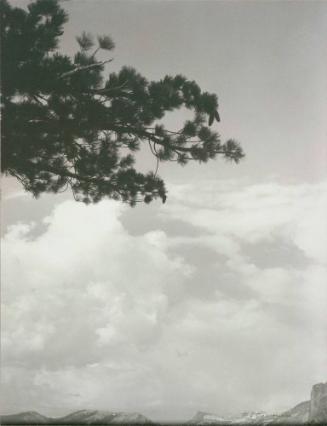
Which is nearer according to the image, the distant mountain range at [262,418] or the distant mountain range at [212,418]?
the distant mountain range at [212,418]

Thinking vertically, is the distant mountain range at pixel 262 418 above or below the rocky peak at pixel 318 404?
below

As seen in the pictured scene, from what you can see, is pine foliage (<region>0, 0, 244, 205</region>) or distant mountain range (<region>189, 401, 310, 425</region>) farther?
distant mountain range (<region>189, 401, 310, 425</region>)

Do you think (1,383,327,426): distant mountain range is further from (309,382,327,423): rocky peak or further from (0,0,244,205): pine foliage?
(0,0,244,205): pine foliage

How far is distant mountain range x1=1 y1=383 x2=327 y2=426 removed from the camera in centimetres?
446

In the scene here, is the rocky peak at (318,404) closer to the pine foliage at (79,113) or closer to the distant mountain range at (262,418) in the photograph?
the distant mountain range at (262,418)

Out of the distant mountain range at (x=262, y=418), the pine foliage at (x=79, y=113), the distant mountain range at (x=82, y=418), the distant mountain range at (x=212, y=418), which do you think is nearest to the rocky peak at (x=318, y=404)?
the distant mountain range at (x=212, y=418)

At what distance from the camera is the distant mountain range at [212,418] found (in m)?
4.46

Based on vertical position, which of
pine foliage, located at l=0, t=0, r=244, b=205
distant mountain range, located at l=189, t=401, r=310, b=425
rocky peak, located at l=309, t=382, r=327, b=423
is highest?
pine foliage, located at l=0, t=0, r=244, b=205

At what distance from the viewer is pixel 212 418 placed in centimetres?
529

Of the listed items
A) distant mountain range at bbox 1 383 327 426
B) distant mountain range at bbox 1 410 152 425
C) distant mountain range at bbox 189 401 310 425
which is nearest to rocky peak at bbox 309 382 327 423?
distant mountain range at bbox 1 383 327 426

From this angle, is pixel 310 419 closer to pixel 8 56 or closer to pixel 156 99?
pixel 156 99

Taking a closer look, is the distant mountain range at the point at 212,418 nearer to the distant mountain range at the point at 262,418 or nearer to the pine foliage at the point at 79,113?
the distant mountain range at the point at 262,418

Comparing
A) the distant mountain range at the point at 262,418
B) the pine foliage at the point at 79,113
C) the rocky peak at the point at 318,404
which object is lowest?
the distant mountain range at the point at 262,418

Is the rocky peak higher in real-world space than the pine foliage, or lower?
lower
